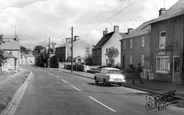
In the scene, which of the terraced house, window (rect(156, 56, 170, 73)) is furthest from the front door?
window (rect(156, 56, 170, 73))

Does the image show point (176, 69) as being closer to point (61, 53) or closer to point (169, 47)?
point (169, 47)

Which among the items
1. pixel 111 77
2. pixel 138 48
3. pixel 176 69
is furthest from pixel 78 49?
pixel 111 77

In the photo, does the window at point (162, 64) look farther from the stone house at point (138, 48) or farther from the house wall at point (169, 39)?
the stone house at point (138, 48)

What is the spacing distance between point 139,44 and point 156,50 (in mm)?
Result: 11563

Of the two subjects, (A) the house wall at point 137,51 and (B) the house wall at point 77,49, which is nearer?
(A) the house wall at point 137,51

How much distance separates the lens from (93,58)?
210ft

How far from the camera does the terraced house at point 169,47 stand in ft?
71.3

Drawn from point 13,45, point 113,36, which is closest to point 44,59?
point 13,45

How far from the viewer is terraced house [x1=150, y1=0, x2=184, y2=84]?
21.7 meters

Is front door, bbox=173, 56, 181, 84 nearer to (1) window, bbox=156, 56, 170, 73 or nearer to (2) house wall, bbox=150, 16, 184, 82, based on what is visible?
(2) house wall, bbox=150, 16, 184, 82

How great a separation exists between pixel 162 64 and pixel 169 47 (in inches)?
106

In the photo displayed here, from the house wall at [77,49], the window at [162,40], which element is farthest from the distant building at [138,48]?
the house wall at [77,49]

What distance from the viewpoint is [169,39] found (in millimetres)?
23594

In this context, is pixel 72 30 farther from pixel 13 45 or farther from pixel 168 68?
pixel 13 45
